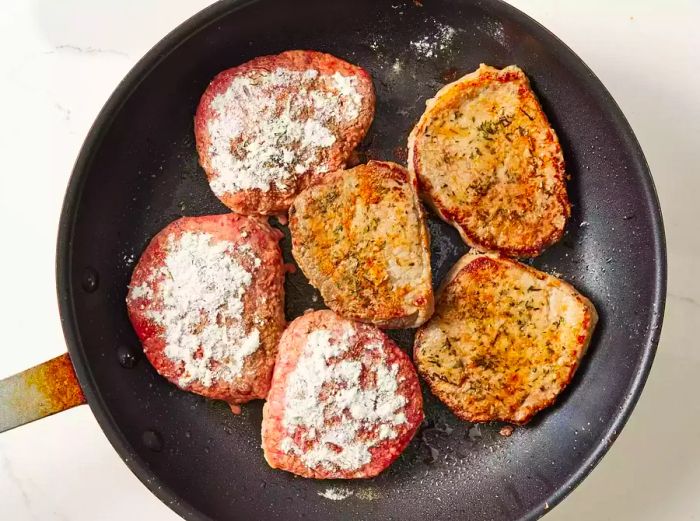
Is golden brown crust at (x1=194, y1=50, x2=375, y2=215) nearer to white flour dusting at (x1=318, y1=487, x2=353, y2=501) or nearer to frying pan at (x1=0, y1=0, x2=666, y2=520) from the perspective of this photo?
frying pan at (x1=0, y1=0, x2=666, y2=520)

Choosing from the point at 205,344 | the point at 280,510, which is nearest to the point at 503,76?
the point at 205,344

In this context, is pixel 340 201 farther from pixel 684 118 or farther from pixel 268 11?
pixel 684 118

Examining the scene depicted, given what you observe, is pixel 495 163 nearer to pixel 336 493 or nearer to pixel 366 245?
pixel 366 245

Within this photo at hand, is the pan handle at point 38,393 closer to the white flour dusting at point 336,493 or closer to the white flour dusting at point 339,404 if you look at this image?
the white flour dusting at point 339,404

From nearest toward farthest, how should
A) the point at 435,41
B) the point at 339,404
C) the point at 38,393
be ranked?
1. the point at 38,393
2. the point at 339,404
3. the point at 435,41

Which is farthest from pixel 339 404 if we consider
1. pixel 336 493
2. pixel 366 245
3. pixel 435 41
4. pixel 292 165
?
pixel 435 41

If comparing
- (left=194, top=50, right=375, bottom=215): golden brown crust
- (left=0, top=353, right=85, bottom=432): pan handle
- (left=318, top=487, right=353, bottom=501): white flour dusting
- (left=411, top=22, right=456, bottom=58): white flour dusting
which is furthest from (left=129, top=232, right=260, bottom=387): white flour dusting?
(left=411, top=22, right=456, bottom=58): white flour dusting

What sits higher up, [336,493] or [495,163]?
[495,163]
